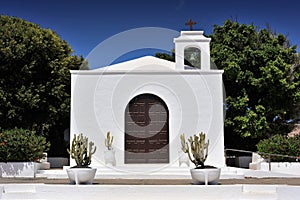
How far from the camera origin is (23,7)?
64.0ft

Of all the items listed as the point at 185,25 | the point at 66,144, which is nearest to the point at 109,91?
the point at 185,25

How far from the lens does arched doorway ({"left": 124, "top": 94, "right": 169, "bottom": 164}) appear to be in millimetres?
16062

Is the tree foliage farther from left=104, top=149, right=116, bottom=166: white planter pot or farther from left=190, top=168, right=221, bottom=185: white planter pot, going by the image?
left=190, top=168, right=221, bottom=185: white planter pot

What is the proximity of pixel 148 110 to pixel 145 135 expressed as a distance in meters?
1.03

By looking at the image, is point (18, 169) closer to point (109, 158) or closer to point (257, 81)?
point (109, 158)

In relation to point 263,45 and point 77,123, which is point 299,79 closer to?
point 263,45

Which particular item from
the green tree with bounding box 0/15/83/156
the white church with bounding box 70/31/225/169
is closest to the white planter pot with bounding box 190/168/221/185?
the white church with bounding box 70/31/225/169

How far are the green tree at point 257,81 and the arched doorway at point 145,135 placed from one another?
5.54 metres

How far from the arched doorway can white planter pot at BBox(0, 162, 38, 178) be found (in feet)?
12.0

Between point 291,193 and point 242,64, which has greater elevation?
point 242,64

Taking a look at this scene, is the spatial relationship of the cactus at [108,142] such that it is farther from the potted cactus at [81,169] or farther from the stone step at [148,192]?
the stone step at [148,192]

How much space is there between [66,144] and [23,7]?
742 centimetres

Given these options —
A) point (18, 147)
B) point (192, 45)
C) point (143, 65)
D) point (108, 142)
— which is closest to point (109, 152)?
point (108, 142)

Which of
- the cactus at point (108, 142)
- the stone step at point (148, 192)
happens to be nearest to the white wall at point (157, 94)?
the cactus at point (108, 142)
